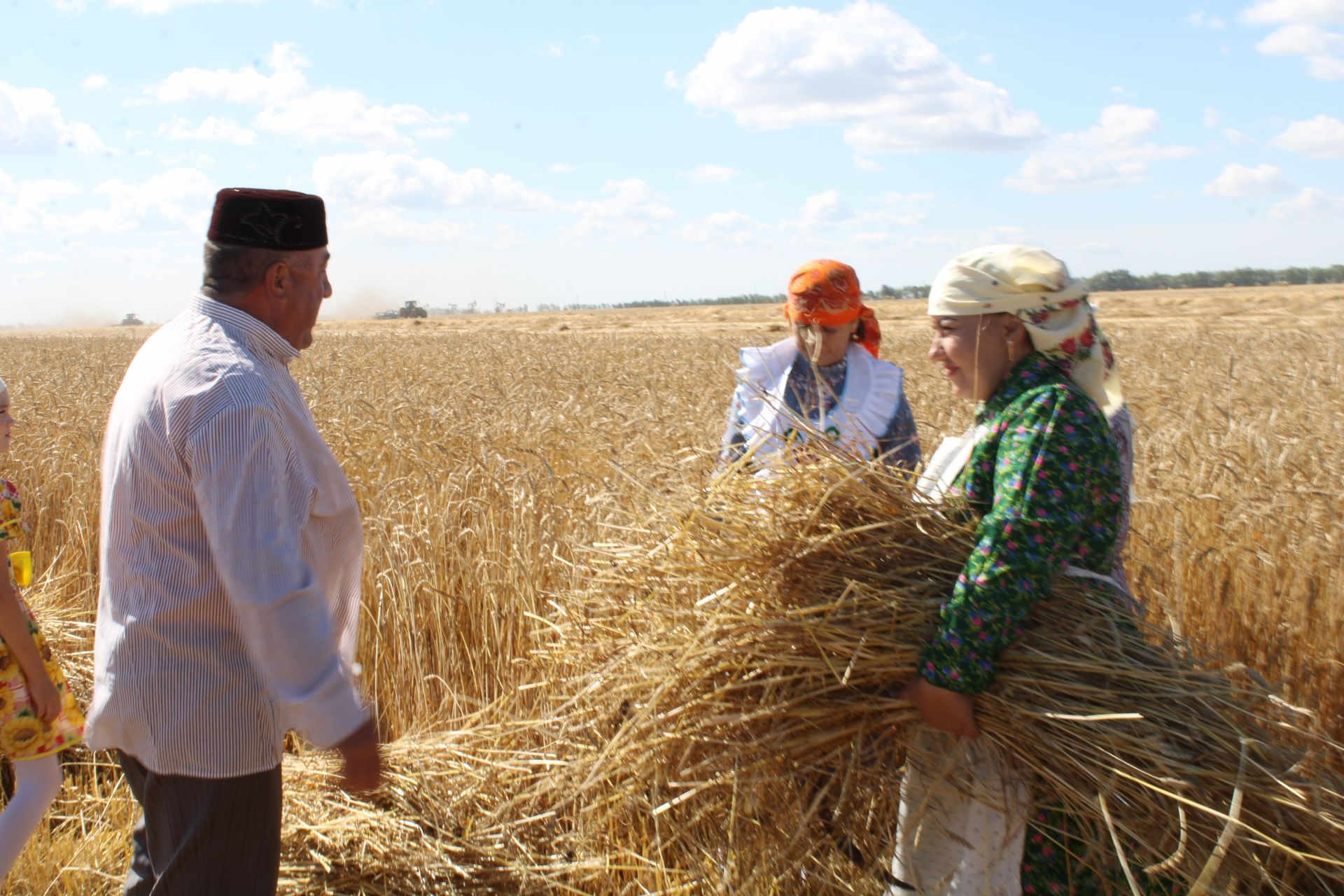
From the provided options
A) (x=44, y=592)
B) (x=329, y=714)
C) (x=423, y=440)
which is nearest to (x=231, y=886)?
(x=329, y=714)

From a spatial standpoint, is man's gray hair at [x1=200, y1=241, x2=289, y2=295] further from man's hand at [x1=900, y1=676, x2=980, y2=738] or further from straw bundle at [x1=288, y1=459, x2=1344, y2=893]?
man's hand at [x1=900, y1=676, x2=980, y2=738]

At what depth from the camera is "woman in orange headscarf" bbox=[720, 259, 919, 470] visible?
287 centimetres

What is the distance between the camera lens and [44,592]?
4438 millimetres

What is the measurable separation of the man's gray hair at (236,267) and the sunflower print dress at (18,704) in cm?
115

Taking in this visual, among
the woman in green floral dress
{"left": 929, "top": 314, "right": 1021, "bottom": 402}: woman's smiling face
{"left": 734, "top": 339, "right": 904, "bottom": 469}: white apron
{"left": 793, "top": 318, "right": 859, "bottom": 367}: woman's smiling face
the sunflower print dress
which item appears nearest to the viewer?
the woman in green floral dress

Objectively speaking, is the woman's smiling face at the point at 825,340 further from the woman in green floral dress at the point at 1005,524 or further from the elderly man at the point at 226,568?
the elderly man at the point at 226,568

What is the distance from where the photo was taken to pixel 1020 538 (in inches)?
65.7

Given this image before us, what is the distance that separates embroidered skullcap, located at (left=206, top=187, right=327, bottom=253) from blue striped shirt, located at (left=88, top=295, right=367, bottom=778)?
0.41 feet

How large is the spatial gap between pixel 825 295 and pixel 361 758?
6.12 ft

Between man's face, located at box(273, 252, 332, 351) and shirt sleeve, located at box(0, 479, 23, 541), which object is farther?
shirt sleeve, located at box(0, 479, 23, 541)

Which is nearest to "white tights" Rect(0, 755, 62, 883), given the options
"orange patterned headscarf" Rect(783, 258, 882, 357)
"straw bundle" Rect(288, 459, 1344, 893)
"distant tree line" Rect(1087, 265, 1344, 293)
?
"straw bundle" Rect(288, 459, 1344, 893)

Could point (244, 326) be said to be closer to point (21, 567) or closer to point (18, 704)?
point (18, 704)

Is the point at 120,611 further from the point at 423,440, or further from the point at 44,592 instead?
the point at 423,440

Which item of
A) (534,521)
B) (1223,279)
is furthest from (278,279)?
(1223,279)
